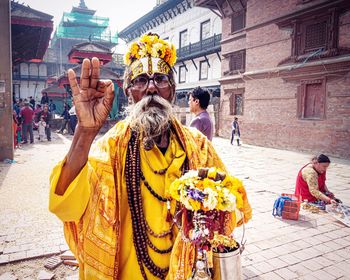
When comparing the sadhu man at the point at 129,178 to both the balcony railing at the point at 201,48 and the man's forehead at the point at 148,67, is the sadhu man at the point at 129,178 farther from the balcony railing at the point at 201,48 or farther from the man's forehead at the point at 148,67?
the balcony railing at the point at 201,48

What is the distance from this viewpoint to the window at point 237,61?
18.5m

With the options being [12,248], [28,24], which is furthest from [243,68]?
[12,248]

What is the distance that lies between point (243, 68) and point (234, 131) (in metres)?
4.82

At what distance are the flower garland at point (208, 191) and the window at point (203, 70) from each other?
2451 centimetres

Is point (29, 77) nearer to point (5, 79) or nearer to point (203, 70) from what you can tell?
point (203, 70)

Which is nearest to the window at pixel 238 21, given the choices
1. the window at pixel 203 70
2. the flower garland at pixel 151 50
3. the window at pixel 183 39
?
the window at pixel 203 70

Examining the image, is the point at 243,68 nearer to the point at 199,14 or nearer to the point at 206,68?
the point at 206,68

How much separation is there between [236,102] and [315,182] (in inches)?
550

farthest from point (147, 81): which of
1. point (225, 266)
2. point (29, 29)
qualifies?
point (29, 29)

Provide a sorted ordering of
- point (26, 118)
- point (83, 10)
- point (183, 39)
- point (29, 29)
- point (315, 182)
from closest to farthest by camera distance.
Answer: point (315, 182) → point (29, 29) → point (26, 118) → point (183, 39) → point (83, 10)

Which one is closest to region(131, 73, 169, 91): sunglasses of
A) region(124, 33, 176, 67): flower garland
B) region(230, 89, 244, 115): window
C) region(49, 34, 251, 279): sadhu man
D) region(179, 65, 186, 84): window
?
region(49, 34, 251, 279): sadhu man

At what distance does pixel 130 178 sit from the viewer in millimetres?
1815

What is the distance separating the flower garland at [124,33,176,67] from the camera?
2.12m

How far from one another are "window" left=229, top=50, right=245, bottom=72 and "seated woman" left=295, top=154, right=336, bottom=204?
13634mm
